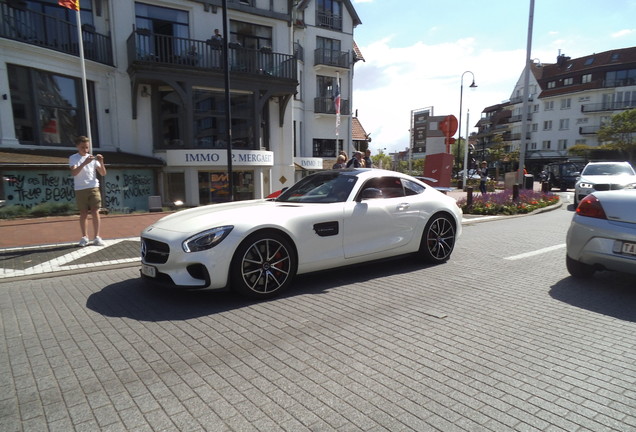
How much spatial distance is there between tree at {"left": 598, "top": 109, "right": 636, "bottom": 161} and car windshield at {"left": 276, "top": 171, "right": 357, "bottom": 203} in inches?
2133

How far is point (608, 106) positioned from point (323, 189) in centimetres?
6711

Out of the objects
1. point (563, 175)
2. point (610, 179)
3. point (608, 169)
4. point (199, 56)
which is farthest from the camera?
point (563, 175)

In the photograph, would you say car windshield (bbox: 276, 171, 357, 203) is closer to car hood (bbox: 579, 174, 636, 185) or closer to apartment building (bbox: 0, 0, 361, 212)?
apartment building (bbox: 0, 0, 361, 212)

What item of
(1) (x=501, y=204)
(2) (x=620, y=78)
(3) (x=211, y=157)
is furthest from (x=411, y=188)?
(2) (x=620, y=78)

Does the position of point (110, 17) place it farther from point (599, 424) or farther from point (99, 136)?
point (599, 424)

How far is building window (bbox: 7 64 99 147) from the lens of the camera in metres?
13.2

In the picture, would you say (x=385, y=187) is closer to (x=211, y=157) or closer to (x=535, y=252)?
(x=535, y=252)

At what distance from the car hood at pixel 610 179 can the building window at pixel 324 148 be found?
17346 mm

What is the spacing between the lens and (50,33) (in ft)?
45.5

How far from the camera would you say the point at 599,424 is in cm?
212

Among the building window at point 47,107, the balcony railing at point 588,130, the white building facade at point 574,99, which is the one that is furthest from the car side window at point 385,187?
the balcony railing at point 588,130

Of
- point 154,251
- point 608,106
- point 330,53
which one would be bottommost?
point 154,251

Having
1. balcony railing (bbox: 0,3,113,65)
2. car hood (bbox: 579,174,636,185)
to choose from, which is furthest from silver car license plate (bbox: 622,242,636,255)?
balcony railing (bbox: 0,3,113,65)

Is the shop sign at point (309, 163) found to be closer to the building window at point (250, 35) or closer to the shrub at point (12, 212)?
the building window at point (250, 35)
